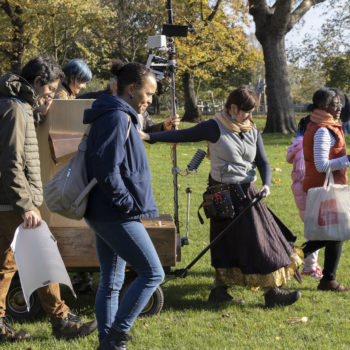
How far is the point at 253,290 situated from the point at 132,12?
31.8 metres

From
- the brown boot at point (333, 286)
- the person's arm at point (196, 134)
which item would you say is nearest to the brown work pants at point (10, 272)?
the person's arm at point (196, 134)

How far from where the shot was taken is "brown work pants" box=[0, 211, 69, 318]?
379cm

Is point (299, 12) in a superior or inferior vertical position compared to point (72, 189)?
superior

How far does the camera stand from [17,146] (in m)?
3.54

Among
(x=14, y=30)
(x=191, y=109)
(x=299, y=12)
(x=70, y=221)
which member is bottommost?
(x=70, y=221)

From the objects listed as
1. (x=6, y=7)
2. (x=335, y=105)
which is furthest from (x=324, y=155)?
(x=6, y=7)

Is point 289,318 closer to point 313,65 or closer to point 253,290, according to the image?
point 253,290

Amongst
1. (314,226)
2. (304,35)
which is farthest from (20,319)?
(304,35)

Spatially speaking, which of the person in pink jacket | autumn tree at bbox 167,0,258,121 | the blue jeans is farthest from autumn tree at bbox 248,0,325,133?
the blue jeans

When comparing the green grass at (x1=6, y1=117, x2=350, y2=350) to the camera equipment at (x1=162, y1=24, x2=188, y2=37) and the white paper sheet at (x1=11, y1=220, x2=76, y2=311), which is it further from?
the camera equipment at (x1=162, y1=24, x2=188, y2=37)

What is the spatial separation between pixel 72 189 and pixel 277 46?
65.0 feet

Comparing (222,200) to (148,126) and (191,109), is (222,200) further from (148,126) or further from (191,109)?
(191,109)

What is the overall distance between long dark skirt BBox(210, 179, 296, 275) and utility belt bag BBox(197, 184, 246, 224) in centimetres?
7

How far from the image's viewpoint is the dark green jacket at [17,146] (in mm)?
3539
